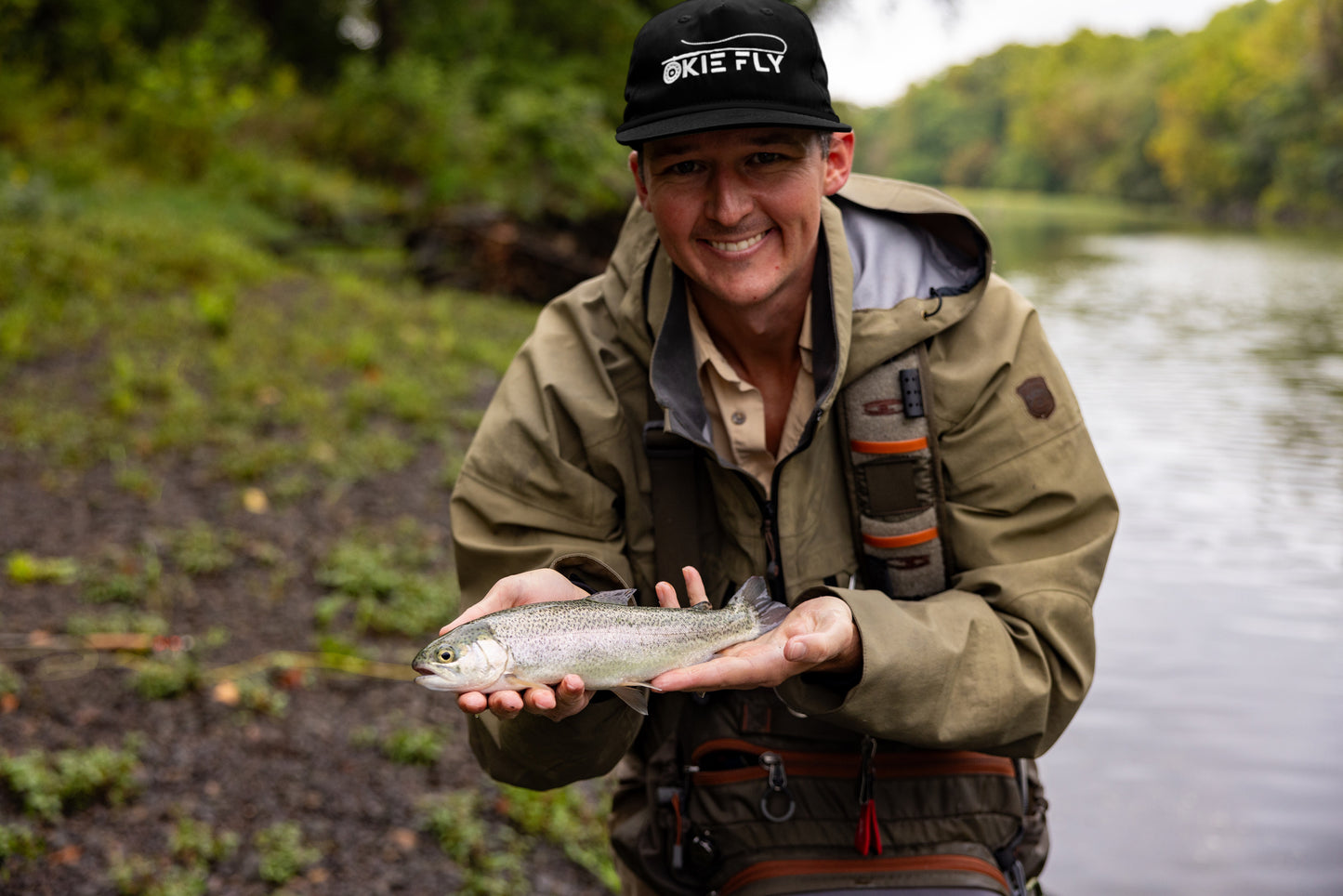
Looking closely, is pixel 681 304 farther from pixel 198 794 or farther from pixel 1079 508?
pixel 198 794

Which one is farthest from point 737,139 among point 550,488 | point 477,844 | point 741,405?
point 477,844

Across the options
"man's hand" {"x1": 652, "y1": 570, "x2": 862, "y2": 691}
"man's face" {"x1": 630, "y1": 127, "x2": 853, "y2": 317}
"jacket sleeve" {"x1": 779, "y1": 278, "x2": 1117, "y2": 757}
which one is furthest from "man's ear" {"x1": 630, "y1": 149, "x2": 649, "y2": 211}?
"man's hand" {"x1": 652, "y1": 570, "x2": 862, "y2": 691}

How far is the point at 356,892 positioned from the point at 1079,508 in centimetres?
313

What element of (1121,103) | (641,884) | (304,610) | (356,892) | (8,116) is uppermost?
(1121,103)

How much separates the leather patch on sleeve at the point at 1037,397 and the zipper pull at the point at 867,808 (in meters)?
0.91

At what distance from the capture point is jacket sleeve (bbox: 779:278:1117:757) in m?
2.60

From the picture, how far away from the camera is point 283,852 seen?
4363 millimetres

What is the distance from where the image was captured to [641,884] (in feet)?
10.4

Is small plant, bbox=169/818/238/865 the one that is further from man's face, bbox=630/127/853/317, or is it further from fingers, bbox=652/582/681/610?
man's face, bbox=630/127/853/317

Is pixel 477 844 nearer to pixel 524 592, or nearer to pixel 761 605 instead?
pixel 524 592

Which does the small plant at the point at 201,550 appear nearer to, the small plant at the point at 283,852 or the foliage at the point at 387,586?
the foliage at the point at 387,586

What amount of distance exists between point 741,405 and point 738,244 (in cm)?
46

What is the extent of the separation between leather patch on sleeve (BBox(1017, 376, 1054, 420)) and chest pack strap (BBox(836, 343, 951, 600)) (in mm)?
248

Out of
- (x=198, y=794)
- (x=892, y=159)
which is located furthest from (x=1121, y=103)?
(x=198, y=794)
